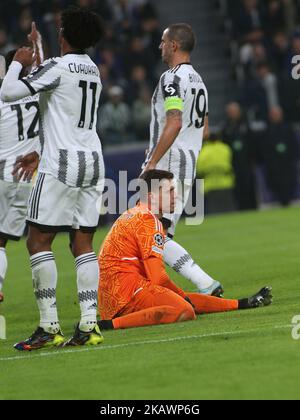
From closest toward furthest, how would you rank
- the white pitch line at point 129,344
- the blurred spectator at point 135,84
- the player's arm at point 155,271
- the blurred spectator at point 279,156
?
the white pitch line at point 129,344
the player's arm at point 155,271
the blurred spectator at point 279,156
the blurred spectator at point 135,84

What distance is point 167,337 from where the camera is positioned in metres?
8.28

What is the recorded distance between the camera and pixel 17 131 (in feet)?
32.8

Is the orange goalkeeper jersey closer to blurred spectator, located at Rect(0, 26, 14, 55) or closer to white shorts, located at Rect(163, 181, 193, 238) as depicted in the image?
white shorts, located at Rect(163, 181, 193, 238)

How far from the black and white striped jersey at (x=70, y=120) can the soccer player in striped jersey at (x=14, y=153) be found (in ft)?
5.21

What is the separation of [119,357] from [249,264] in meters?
5.90

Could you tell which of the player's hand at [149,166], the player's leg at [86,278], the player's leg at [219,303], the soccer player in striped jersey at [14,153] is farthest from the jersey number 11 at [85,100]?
the player's leg at [219,303]

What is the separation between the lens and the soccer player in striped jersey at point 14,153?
991 centimetres

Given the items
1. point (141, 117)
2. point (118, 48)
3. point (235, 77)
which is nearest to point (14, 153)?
point (141, 117)

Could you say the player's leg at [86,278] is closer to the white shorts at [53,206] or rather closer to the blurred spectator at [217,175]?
the white shorts at [53,206]

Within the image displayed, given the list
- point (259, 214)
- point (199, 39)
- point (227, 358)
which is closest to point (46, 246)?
point (227, 358)

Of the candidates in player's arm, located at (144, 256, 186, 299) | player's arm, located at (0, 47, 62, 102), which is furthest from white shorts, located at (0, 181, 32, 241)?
player's arm, located at (0, 47, 62, 102)

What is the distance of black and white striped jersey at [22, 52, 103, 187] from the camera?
818 centimetres

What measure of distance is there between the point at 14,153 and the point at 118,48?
45.1 feet

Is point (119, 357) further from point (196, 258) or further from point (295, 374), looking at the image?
point (196, 258)
